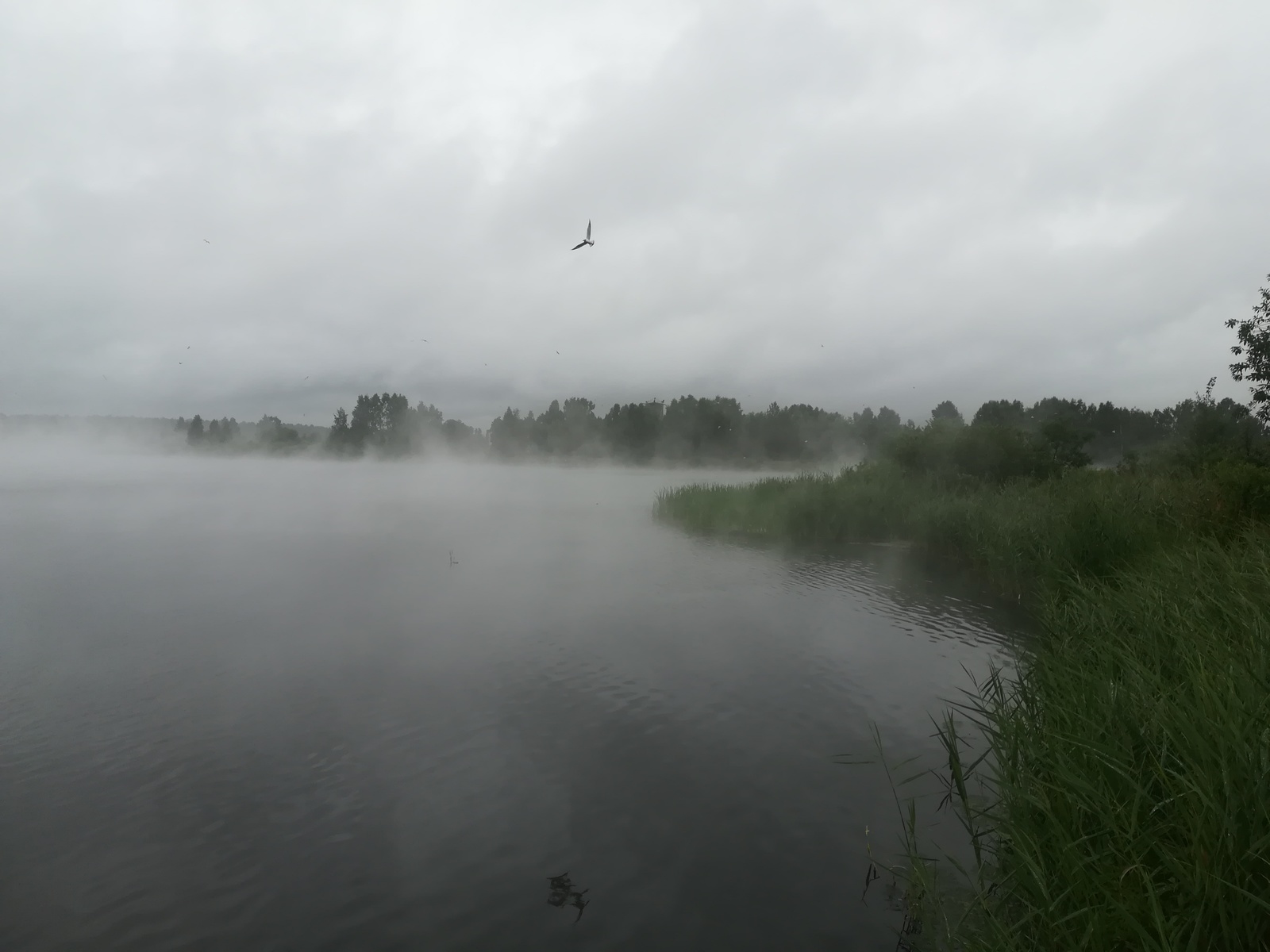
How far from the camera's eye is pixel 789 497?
2675 cm

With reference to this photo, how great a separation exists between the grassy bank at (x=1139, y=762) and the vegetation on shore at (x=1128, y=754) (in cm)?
2

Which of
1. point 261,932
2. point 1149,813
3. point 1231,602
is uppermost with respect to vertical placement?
point 1231,602

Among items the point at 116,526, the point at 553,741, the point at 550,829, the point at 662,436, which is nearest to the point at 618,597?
the point at 553,741

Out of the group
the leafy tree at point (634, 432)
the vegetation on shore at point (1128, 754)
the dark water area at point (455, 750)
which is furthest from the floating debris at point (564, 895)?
the leafy tree at point (634, 432)

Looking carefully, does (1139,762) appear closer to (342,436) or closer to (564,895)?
(564,895)

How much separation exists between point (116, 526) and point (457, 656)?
2315 centimetres

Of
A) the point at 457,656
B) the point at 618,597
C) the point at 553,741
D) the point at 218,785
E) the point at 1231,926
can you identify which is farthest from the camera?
the point at 618,597

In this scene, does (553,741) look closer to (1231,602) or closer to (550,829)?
(550,829)

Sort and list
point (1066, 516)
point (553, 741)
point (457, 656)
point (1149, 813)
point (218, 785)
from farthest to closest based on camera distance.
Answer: point (1066, 516), point (457, 656), point (553, 741), point (218, 785), point (1149, 813)

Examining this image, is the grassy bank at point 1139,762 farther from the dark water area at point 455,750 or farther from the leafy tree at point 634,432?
the leafy tree at point 634,432

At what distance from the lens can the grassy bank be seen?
2980mm

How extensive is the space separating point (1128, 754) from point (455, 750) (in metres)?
6.91

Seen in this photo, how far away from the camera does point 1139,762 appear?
4367 millimetres

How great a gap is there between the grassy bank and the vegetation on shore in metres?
0.02
